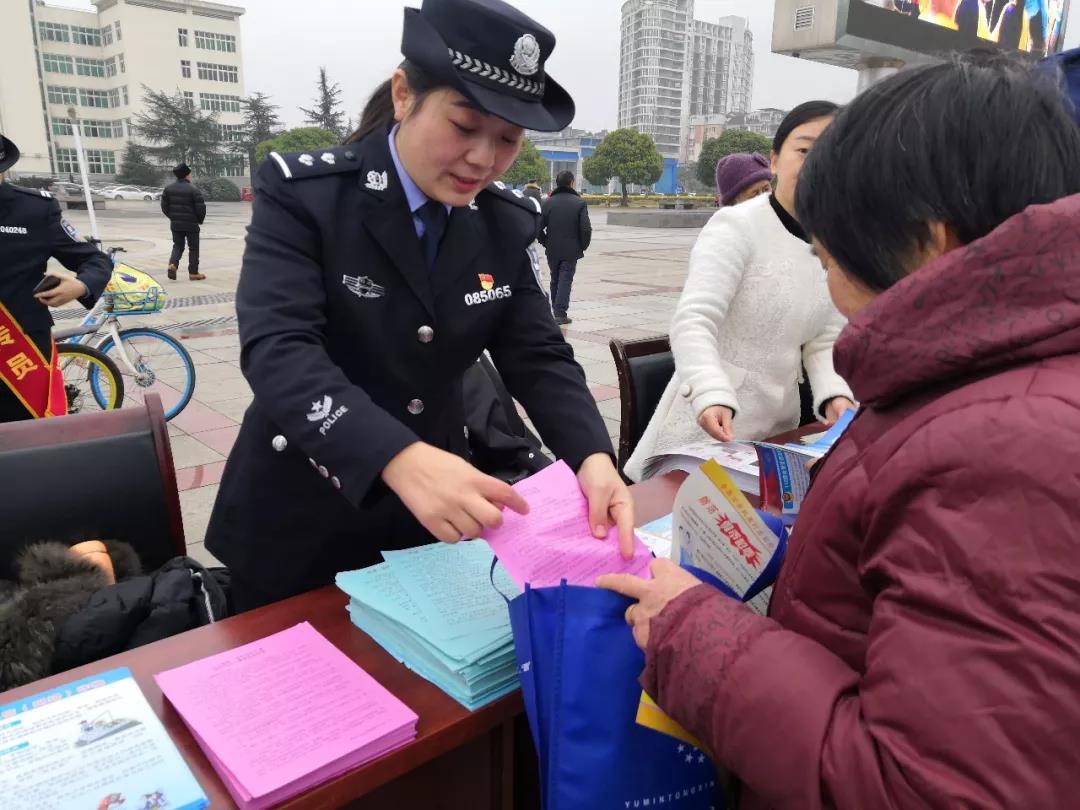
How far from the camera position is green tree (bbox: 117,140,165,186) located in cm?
4238

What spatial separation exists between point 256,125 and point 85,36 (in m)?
16.1

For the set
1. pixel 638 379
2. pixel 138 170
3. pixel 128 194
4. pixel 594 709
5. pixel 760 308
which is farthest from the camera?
pixel 138 170

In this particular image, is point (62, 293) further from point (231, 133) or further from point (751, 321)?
point (231, 133)

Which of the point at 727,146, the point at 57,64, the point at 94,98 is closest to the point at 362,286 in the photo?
the point at 727,146

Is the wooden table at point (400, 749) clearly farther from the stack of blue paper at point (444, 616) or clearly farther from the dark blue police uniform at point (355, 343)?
the dark blue police uniform at point (355, 343)

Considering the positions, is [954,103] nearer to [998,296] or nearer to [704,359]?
[998,296]

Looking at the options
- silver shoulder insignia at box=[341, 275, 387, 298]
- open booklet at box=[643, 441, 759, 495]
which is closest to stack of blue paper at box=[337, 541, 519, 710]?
silver shoulder insignia at box=[341, 275, 387, 298]

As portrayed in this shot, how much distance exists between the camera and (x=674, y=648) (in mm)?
732

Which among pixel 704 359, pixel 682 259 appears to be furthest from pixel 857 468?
pixel 682 259

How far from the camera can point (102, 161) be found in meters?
53.8

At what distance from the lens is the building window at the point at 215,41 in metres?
53.6

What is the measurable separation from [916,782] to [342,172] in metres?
1.13

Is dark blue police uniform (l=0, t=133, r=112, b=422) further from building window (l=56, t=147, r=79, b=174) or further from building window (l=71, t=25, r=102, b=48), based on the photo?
building window (l=71, t=25, r=102, b=48)

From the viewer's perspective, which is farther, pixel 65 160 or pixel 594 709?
pixel 65 160
